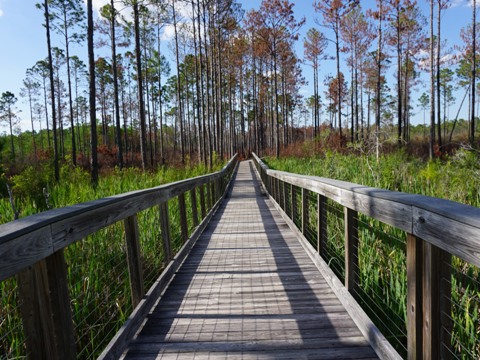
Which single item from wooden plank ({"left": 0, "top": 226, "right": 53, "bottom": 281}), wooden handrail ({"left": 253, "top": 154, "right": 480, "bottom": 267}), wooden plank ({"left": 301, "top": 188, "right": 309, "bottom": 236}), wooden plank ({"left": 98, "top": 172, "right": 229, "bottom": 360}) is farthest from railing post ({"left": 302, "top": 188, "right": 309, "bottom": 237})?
wooden plank ({"left": 0, "top": 226, "right": 53, "bottom": 281})

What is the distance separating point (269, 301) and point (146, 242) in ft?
6.31

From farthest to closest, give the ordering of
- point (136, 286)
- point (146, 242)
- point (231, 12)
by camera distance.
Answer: point (231, 12), point (146, 242), point (136, 286)

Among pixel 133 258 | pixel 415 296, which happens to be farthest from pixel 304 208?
pixel 415 296

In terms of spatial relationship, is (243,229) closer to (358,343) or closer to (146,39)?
(358,343)

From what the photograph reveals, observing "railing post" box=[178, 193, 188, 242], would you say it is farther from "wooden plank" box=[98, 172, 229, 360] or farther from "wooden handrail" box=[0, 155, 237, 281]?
"wooden handrail" box=[0, 155, 237, 281]

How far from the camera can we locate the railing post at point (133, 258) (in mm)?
2682

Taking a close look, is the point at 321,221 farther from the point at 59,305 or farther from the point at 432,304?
the point at 59,305

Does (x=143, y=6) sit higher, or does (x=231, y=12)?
(x=231, y=12)

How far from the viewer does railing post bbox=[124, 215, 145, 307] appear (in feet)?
8.80

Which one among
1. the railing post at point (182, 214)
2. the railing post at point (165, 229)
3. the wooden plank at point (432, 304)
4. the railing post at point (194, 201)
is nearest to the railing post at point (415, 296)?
the wooden plank at point (432, 304)

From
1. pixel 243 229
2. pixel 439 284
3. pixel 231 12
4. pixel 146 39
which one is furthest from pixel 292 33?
pixel 439 284

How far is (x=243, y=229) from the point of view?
6.41m

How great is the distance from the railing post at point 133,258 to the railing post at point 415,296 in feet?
6.69

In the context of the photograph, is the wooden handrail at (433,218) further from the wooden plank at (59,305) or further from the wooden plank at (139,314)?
the wooden plank at (139,314)
